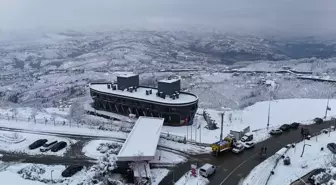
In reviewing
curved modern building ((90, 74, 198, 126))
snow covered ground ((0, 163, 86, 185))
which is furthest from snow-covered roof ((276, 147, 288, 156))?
snow covered ground ((0, 163, 86, 185))

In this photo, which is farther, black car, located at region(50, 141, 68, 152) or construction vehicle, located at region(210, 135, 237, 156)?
black car, located at region(50, 141, 68, 152)

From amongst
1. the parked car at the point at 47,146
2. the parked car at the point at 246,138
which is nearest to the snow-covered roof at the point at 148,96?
the parked car at the point at 246,138

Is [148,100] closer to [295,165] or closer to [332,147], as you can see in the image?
[295,165]

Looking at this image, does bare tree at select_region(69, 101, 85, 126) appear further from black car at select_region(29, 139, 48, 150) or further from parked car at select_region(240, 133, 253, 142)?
parked car at select_region(240, 133, 253, 142)

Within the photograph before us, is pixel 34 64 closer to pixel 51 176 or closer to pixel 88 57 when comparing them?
pixel 88 57

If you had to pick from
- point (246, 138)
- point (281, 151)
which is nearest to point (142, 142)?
point (246, 138)

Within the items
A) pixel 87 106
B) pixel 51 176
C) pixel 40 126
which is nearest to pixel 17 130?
pixel 40 126
